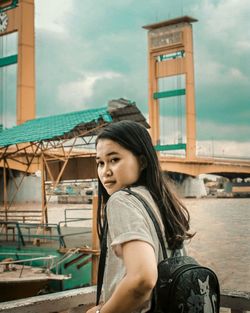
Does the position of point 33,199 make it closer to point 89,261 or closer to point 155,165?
point 89,261

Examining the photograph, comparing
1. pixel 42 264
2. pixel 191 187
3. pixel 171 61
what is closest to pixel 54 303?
pixel 42 264

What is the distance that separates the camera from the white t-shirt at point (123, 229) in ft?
3.38

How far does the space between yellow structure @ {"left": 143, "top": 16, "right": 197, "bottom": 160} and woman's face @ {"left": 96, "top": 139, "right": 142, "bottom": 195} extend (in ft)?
115

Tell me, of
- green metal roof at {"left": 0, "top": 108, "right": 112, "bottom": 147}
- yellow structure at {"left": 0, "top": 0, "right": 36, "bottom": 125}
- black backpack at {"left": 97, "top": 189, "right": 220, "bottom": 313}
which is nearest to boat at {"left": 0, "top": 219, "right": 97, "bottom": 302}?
green metal roof at {"left": 0, "top": 108, "right": 112, "bottom": 147}

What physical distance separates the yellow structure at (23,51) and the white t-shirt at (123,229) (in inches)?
824

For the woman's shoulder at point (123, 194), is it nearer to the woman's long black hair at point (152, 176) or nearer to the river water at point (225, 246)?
the woman's long black hair at point (152, 176)

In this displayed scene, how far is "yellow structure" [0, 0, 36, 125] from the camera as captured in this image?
22.0 metres

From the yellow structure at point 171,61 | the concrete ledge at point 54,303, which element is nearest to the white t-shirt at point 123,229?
the concrete ledge at point 54,303

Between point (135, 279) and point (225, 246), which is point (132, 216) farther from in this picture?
point (225, 246)

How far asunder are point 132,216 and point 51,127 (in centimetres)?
861

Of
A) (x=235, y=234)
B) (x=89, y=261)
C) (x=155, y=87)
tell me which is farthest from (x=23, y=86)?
(x=155, y=87)

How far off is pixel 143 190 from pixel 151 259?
205mm

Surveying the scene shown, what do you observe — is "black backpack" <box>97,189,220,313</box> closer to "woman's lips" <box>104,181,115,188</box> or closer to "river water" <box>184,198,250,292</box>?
"woman's lips" <box>104,181,115,188</box>

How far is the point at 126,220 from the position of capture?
105cm
